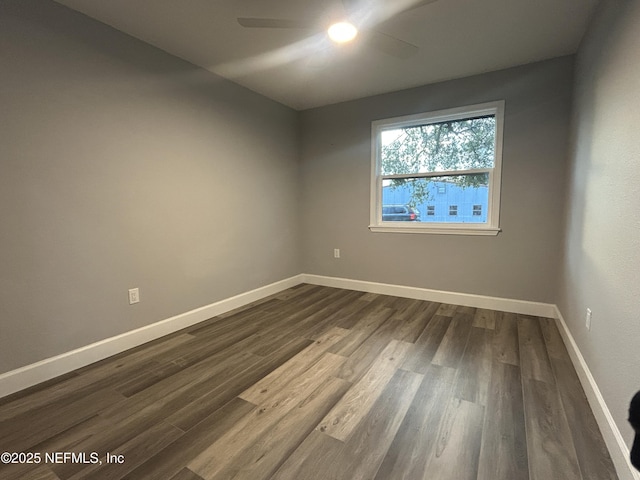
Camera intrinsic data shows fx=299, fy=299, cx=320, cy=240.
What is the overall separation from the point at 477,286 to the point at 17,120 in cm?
399

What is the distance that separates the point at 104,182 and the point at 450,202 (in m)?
3.26

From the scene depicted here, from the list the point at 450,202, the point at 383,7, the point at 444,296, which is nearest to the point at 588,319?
the point at 444,296

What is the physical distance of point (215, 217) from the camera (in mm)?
3051

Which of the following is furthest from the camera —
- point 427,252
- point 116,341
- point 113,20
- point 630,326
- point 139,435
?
point 427,252

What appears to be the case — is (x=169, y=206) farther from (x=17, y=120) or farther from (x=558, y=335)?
(x=558, y=335)

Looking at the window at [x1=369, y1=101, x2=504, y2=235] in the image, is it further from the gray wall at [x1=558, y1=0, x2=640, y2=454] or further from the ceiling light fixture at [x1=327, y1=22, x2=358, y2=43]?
the ceiling light fixture at [x1=327, y1=22, x2=358, y2=43]

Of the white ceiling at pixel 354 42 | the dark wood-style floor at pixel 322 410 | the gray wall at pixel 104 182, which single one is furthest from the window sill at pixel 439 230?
the gray wall at pixel 104 182

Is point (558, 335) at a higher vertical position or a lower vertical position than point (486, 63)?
lower

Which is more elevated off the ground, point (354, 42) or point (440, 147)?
point (354, 42)

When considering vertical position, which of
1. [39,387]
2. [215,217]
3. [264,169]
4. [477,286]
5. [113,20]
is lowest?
[39,387]

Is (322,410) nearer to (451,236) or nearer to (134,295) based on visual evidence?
(134,295)

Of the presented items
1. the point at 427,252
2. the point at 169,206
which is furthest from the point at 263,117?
the point at 427,252

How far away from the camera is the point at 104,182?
86.2 inches

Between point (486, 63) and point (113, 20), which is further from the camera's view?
point (486, 63)
